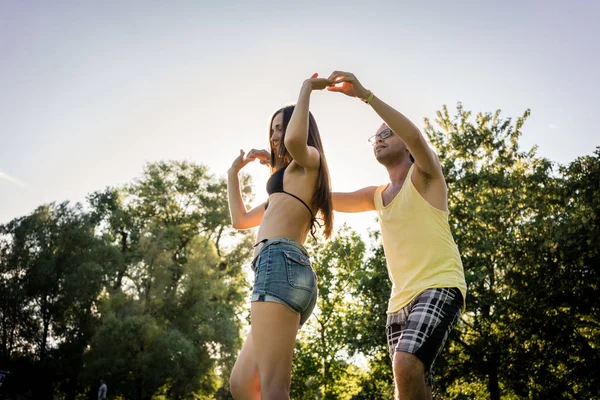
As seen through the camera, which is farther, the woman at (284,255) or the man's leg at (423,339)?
Result: the man's leg at (423,339)

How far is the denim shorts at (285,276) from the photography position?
104 inches

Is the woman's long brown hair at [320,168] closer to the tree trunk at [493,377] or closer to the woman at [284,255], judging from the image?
the woman at [284,255]

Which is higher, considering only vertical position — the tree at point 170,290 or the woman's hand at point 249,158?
the tree at point 170,290

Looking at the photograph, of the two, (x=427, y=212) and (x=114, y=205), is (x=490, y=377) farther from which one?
(x=114, y=205)

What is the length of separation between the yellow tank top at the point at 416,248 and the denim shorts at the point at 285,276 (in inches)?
25.9

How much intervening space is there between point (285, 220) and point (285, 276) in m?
0.36

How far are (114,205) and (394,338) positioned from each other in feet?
111

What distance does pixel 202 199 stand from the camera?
34.2 meters

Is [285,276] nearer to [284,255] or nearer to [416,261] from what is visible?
[284,255]

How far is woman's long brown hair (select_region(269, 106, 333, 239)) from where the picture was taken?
119 inches

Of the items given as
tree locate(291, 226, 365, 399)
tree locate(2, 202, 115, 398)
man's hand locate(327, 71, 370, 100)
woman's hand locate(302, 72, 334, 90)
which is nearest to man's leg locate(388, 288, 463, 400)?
man's hand locate(327, 71, 370, 100)

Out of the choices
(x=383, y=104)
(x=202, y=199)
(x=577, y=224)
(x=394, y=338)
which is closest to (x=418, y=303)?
(x=394, y=338)

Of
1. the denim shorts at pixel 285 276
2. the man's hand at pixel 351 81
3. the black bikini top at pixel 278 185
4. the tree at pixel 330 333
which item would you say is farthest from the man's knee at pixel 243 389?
the tree at pixel 330 333

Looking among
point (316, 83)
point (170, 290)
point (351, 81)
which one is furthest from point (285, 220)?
point (170, 290)
